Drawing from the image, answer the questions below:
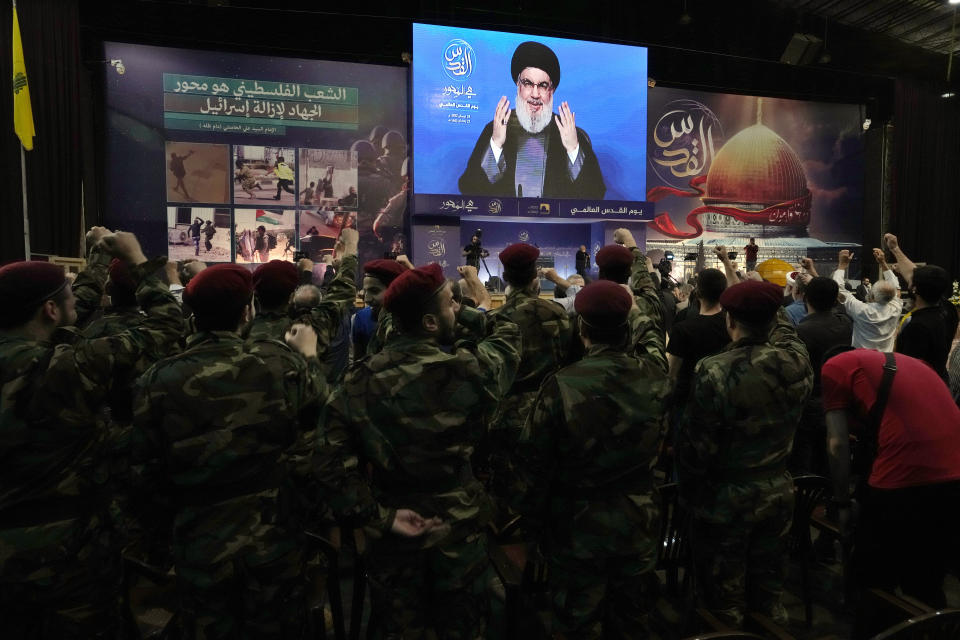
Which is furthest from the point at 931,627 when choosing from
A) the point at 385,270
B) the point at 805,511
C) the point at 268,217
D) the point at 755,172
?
the point at 755,172

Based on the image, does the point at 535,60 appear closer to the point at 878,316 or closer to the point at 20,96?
the point at 20,96

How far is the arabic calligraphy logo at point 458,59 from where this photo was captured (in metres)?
8.30

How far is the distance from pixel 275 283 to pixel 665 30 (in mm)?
9781

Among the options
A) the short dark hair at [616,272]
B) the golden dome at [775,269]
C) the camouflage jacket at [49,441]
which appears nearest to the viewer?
the camouflage jacket at [49,441]

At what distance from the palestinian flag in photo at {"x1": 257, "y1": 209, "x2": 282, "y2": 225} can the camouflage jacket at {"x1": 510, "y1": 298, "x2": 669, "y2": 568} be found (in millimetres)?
7708

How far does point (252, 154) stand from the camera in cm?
829

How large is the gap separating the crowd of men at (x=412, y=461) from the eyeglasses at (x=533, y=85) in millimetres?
7647

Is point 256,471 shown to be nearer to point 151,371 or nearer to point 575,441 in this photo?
point 151,371

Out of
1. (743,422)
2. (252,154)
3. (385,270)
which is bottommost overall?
(743,422)

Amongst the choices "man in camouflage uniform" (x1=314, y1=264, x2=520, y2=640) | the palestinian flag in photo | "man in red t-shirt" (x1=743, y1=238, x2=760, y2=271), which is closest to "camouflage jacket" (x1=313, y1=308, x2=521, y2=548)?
"man in camouflage uniform" (x1=314, y1=264, x2=520, y2=640)

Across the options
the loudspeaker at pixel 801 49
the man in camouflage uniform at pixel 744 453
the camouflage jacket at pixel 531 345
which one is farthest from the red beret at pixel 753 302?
the loudspeaker at pixel 801 49

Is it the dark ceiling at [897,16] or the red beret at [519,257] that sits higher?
the dark ceiling at [897,16]

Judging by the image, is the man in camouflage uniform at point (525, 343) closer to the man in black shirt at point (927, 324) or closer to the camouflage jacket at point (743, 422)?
the camouflage jacket at point (743, 422)

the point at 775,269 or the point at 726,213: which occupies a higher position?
the point at 726,213
